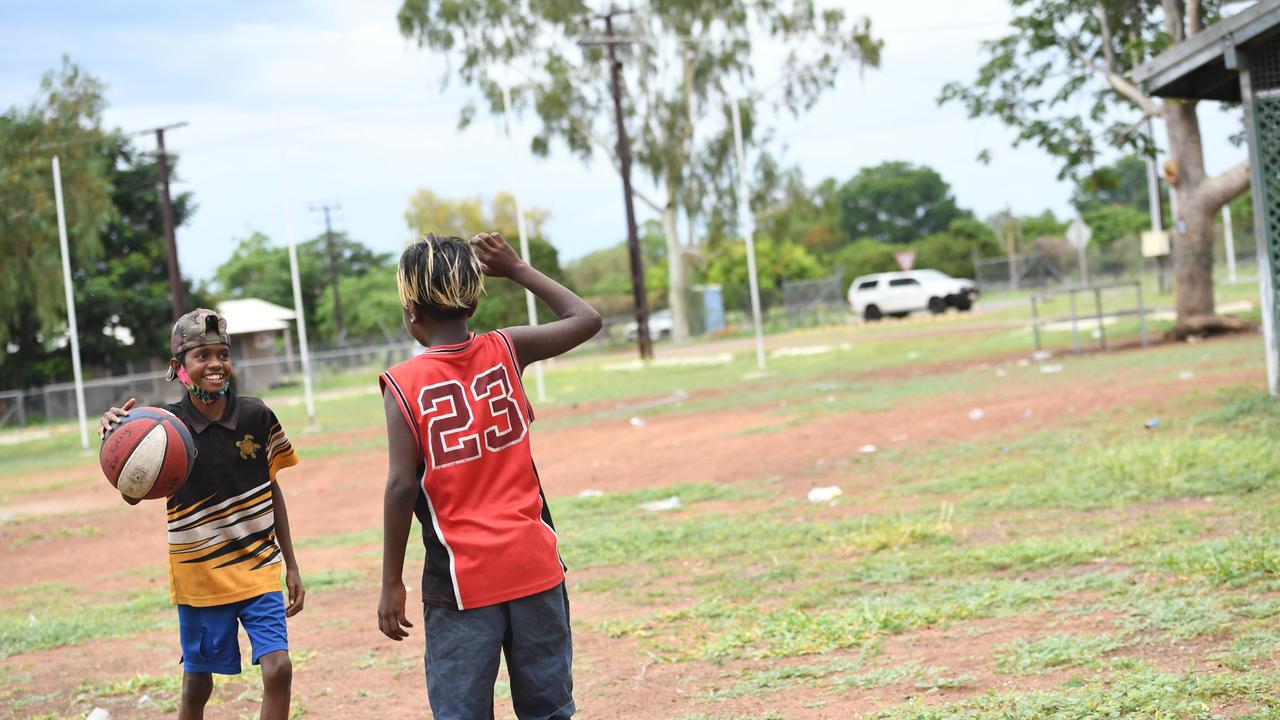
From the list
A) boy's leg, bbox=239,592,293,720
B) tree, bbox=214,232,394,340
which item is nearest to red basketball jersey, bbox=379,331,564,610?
boy's leg, bbox=239,592,293,720

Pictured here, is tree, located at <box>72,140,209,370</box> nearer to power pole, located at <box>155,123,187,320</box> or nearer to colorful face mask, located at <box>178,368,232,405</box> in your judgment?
power pole, located at <box>155,123,187,320</box>

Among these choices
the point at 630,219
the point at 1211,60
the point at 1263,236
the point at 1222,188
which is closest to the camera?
the point at 1263,236

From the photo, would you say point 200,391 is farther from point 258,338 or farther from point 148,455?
point 258,338

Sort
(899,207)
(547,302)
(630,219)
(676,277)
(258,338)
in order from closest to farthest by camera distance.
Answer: (547,302) → (630,219) → (676,277) → (258,338) → (899,207)

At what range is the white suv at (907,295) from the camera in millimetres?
45062

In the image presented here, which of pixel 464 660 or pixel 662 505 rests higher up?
pixel 464 660

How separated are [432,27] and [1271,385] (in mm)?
35205

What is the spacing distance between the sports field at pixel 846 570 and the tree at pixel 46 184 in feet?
41.9

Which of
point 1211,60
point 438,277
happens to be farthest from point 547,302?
point 1211,60

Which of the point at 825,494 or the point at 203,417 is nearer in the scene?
the point at 203,417

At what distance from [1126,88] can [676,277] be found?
90.6 feet

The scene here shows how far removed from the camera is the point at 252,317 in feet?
187

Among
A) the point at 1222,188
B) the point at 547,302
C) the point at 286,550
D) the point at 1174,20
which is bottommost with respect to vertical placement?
the point at 286,550

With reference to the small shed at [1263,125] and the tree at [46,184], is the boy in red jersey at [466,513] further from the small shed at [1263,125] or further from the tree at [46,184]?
the tree at [46,184]
